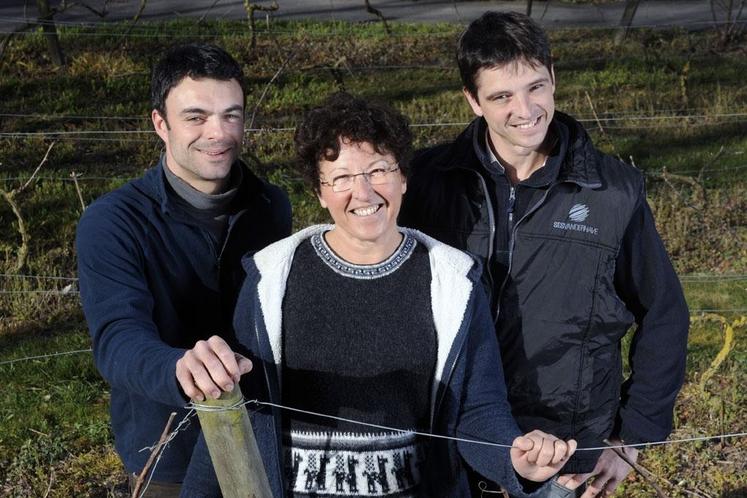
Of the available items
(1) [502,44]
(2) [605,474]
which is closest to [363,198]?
(1) [502,44]

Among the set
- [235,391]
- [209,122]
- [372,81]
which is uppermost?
[372,81]

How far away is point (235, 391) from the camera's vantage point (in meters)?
2.28

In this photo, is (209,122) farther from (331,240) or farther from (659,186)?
(659,186)

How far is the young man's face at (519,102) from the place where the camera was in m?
2.92

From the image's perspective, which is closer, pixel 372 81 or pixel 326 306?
pixel 326 306

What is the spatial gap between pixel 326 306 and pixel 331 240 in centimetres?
18

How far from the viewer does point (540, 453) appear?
242 cm

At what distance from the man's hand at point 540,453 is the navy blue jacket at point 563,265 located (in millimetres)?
537

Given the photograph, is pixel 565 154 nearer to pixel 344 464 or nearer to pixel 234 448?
pixel 344 464

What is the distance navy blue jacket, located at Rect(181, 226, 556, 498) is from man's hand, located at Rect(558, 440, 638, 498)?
21.7 inches

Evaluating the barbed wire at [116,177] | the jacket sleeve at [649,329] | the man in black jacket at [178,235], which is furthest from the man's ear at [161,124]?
the barbed wire at [116,177]

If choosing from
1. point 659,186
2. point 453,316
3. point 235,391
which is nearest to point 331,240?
point 453,316

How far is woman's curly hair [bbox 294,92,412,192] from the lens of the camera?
2637 millimetres

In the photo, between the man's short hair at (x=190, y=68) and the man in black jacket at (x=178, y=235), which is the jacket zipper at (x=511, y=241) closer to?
the man in black jacket at (x=178, y=235)
